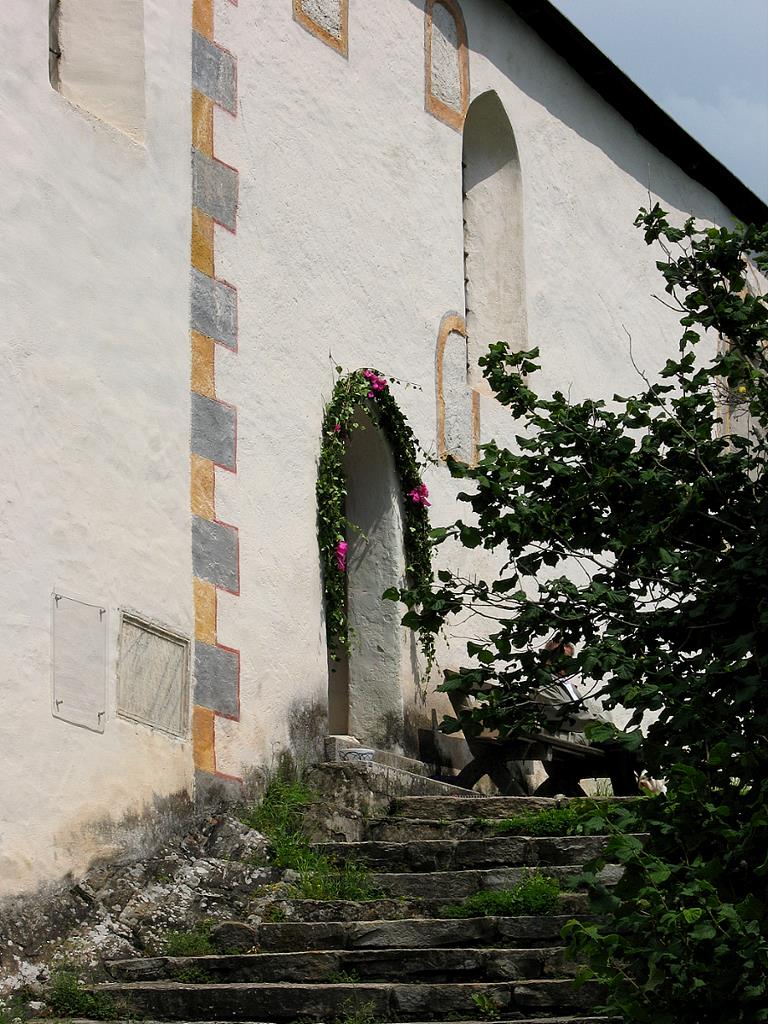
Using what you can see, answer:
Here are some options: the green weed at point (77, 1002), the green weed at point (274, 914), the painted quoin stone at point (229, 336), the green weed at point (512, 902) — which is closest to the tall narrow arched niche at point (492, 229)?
the painted quoin stone at point (229, 336)

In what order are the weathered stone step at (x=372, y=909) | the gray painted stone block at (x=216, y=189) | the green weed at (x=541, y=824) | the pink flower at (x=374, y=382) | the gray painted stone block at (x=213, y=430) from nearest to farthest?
the weathered stone step at (x=372, y=909)
the green weed at (x=541, y=824)
the gray painted stone block at (x=213, y=430)
the gray painted stone block at (x=216, y=189)
the pink flower at (x=374, y=382)

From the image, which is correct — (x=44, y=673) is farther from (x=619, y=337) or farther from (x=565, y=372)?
(x=619, y=337)

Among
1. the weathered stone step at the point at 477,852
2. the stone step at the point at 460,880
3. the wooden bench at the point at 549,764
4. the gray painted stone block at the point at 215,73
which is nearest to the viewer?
the stone step at the point at 460,880

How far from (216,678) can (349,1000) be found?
3013 millimetres

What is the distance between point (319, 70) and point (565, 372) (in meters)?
3.82

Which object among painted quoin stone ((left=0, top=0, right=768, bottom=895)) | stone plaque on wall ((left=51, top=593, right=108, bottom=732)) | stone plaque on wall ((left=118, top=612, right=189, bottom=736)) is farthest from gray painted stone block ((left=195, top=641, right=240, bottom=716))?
stone plaque on wall ((left=51, top=593, right=108, bottom=732))

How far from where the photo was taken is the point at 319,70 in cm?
1223

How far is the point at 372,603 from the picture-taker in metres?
12.4

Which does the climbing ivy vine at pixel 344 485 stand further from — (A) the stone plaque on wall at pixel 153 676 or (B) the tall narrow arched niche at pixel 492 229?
(B) the tall narrow arched niche at pixel 492 229

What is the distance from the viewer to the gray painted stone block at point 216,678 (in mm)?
9984

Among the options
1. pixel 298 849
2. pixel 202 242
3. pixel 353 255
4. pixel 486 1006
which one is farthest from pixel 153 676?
pixel 353 255

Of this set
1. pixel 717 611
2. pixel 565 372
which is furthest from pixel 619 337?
pixel 717 611

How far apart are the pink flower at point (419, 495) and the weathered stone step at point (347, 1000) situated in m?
5.24

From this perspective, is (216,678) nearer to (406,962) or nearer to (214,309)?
(214,309)
